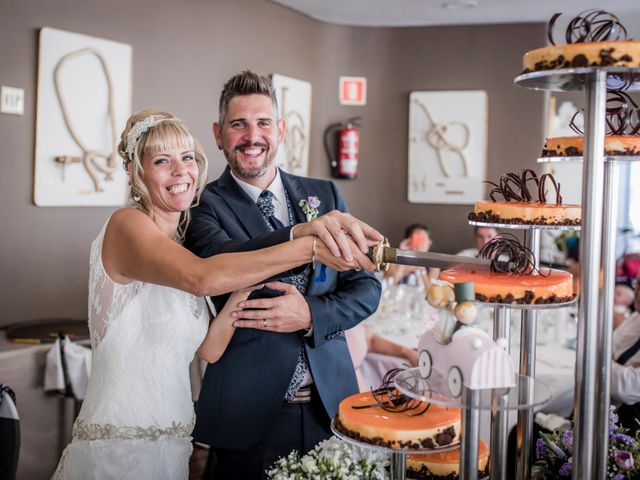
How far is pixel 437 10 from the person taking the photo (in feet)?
19.6

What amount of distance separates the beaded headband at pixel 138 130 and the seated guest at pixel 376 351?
183cm

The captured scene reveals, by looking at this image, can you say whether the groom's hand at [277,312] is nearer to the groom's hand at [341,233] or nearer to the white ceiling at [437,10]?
the groom's hand at [341,233]

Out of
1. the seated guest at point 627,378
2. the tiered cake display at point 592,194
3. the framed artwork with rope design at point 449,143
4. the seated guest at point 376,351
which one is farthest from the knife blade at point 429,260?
the framed artwork with rope design at point 449,143

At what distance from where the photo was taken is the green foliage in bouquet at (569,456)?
151 centimetres

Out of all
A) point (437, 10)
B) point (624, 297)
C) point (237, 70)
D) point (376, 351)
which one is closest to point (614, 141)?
point (376, 351)

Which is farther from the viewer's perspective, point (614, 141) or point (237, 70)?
point (237, 70)

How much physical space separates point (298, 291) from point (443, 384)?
79 centimetres

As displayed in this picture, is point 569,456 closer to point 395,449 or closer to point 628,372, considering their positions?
point 395,449

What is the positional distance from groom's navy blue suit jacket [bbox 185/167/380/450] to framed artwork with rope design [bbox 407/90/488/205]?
4588 mm

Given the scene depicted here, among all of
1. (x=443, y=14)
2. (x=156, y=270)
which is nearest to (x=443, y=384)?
(x=156, y=270)

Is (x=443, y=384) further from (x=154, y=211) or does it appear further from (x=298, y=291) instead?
(x=154, y=211)

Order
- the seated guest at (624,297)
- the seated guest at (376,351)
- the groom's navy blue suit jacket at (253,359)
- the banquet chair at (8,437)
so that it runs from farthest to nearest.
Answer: the seated guest at (624,297) → the seated guest at (376,351) → the banquet chair at (8,437) → the groom's navy blue suit jacket at (253,359)

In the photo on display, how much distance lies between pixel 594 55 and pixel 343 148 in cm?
508

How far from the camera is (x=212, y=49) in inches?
195
